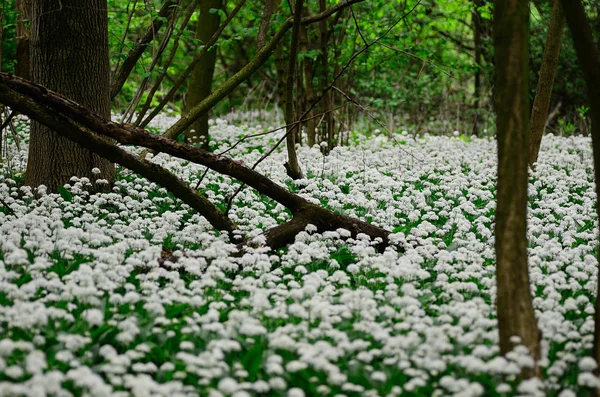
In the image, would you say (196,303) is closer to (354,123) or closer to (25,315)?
(25,315)

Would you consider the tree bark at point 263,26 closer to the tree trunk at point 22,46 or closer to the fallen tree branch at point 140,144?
the fallen tree branch at point 140,144

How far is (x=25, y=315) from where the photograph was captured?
4160 mm

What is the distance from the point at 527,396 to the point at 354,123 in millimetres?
16174

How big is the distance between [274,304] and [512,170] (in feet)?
7.54

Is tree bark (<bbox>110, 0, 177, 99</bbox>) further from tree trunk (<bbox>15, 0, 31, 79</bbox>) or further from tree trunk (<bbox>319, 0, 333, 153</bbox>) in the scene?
tree trunk (<bbox>319, 0, 333, 153</bbox>)

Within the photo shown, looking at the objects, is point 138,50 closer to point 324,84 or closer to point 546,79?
point 324,84

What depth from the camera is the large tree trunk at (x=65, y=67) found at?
26.5ft

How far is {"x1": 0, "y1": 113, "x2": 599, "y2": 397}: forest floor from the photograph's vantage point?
151 inches

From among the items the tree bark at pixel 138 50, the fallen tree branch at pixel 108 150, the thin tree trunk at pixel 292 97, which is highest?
the tree bark at pixel 138 50

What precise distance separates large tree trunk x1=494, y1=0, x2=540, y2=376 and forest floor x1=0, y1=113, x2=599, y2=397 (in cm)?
32

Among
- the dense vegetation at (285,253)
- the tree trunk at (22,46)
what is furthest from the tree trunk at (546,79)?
the tree trunk at (22,46)

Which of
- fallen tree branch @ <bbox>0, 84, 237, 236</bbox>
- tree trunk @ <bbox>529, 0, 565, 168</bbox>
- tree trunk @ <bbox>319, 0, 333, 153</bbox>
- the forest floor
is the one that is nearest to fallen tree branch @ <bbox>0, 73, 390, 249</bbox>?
fallen tree branch @ <bbox>0, 84, 237, 236</bbox>

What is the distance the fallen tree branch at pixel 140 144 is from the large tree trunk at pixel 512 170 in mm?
2544

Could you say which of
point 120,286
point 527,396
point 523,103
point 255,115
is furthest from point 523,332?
point 255,115
